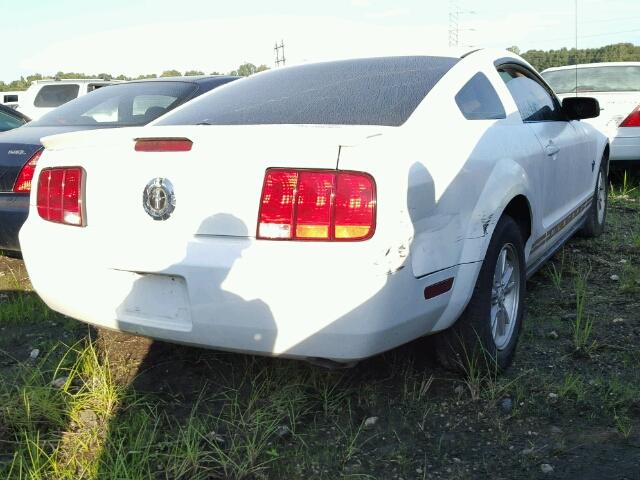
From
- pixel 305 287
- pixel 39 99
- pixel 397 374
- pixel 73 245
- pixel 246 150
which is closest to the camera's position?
pixel 305 287

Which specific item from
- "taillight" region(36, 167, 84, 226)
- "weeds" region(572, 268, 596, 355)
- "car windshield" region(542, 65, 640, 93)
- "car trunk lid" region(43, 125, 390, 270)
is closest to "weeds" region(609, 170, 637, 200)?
"car windshield" region(542, 65, 640, 93)

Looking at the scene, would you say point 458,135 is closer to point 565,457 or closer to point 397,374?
point 397,374

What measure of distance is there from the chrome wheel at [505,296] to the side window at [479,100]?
2.01 ft

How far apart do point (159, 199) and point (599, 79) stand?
755 cm

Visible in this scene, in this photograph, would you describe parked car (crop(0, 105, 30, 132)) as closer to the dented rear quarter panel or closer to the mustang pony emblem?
the mustang pony emblem

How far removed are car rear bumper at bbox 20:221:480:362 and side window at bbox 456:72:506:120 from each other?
83 cm

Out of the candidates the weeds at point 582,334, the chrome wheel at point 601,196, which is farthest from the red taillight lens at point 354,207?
the chrome wheel at point 601,196

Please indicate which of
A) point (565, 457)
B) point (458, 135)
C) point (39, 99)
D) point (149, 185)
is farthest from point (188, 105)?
point (39, 99)

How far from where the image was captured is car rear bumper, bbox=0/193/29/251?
452 centimetres

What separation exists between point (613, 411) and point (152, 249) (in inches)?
73.7

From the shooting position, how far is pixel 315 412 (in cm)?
281

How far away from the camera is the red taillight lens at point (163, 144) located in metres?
2.55

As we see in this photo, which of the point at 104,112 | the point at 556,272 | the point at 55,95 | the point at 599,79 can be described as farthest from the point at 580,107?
the point at 55,95

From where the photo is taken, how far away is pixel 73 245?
2691mm
